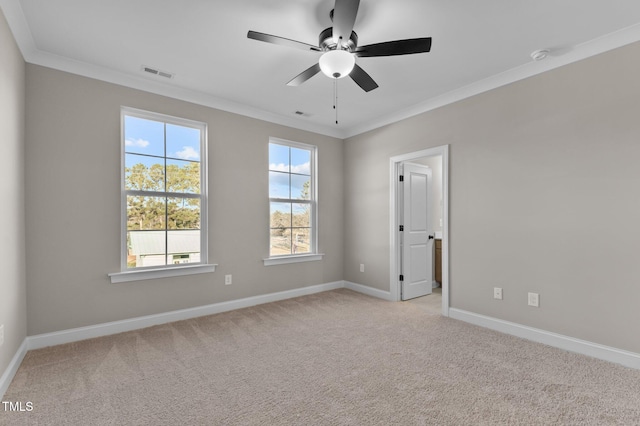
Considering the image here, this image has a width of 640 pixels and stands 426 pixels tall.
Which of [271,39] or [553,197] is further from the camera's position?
[553,197]

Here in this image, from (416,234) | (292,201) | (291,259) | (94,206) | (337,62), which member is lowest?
(291,259)

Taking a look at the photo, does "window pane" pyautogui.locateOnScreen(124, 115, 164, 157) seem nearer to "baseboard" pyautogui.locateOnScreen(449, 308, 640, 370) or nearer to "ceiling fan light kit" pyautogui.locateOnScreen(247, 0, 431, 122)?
"ceiling fan light kit" pyautogui.locateOnScreen(247, 0, 431, 122)

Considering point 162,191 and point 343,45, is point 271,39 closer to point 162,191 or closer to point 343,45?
point 343,45

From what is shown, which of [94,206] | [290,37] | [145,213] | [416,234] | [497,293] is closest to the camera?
[290,37]

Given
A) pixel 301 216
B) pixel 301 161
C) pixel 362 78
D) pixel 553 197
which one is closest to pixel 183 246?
pixel 301 216

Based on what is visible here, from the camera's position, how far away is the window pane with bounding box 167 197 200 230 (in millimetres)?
3523

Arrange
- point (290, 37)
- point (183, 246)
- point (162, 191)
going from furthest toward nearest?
point (183, 246), point (162, 191), point (290, 37)

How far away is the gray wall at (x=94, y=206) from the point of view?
9.04ft

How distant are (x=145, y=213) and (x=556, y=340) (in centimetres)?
426

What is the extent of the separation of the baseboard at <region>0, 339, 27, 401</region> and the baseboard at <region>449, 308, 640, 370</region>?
3.99m

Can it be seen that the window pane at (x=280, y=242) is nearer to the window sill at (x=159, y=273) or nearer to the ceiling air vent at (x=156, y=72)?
the window sill at (x=159, y=273)

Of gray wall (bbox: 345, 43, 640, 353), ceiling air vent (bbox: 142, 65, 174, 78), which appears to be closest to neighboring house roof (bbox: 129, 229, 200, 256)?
ceiling air vent (bbox: 142, 65, 174, 78)

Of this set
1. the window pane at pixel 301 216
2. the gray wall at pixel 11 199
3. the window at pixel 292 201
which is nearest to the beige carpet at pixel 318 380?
the gray wall at pixel 11 199

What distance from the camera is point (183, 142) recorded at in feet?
12.0
